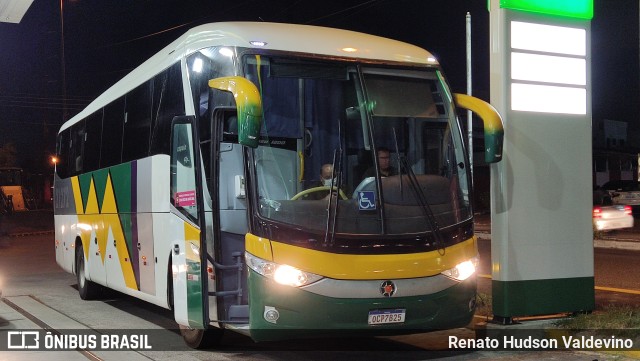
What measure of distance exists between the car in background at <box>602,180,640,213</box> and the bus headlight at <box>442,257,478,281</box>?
27.6 metres

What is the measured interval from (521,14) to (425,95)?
7.98 ft

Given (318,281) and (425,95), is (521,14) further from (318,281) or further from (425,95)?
(318,281)

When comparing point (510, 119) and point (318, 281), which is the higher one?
point (510, 119)

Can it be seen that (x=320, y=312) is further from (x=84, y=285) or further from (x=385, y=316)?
(x=84, y=285)

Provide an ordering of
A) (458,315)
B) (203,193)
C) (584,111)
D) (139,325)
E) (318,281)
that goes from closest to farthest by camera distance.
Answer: (318,281)
(458,315)
(203,193)
(584,111)
(139,325)

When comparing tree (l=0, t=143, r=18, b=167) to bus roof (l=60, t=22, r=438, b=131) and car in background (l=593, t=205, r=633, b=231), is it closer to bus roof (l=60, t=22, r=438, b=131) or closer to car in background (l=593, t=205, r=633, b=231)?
car in background (l=593, t=205, r=633, b=231)

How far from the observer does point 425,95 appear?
8430 mm

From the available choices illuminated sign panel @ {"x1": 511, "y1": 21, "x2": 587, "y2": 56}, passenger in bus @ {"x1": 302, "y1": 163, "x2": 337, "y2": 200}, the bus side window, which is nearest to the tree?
the bus side window

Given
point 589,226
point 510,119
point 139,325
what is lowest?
point 139,325

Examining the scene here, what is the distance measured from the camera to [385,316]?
24.5 feet

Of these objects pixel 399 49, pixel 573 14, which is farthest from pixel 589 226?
pixel 399 49

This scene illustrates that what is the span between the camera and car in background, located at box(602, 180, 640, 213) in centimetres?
3350

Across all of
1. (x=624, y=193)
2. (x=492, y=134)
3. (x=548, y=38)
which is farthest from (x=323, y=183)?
(x=624, y=193)

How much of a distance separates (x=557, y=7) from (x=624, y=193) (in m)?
25.9
